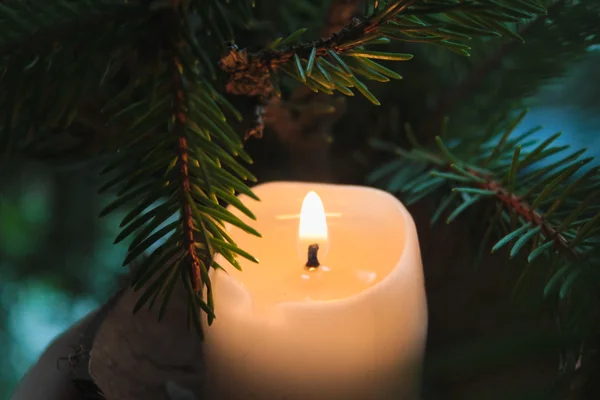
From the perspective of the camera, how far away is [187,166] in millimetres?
242

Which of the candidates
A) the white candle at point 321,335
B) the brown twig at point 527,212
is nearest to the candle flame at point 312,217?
the white candle at point 321,335

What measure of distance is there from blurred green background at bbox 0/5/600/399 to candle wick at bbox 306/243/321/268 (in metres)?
0.13

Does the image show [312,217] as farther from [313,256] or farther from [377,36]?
[377,36]

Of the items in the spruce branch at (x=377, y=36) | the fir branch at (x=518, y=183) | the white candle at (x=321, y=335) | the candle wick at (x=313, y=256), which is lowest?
the white candle at (x=321, y=335)

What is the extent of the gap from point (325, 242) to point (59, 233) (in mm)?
247

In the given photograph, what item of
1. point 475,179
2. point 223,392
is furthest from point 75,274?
point 475,179

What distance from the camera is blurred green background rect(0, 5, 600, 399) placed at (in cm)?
45

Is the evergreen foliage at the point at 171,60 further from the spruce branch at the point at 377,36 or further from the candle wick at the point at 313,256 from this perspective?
Result: the candle wick at the point at 313,256

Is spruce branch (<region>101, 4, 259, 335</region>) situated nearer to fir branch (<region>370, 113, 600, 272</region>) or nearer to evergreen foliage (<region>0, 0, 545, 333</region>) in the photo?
evergreen foliage (<region>0, 0, 545, 333</region>)

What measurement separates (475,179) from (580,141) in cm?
10

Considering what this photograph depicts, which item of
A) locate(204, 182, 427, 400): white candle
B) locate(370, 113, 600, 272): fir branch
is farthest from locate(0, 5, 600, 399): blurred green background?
locate(204, 182, 427, 400): white candle

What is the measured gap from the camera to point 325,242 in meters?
0.37

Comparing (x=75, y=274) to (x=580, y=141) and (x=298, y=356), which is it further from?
(x=580, y=141)

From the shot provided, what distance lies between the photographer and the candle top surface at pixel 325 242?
0.37 meters
